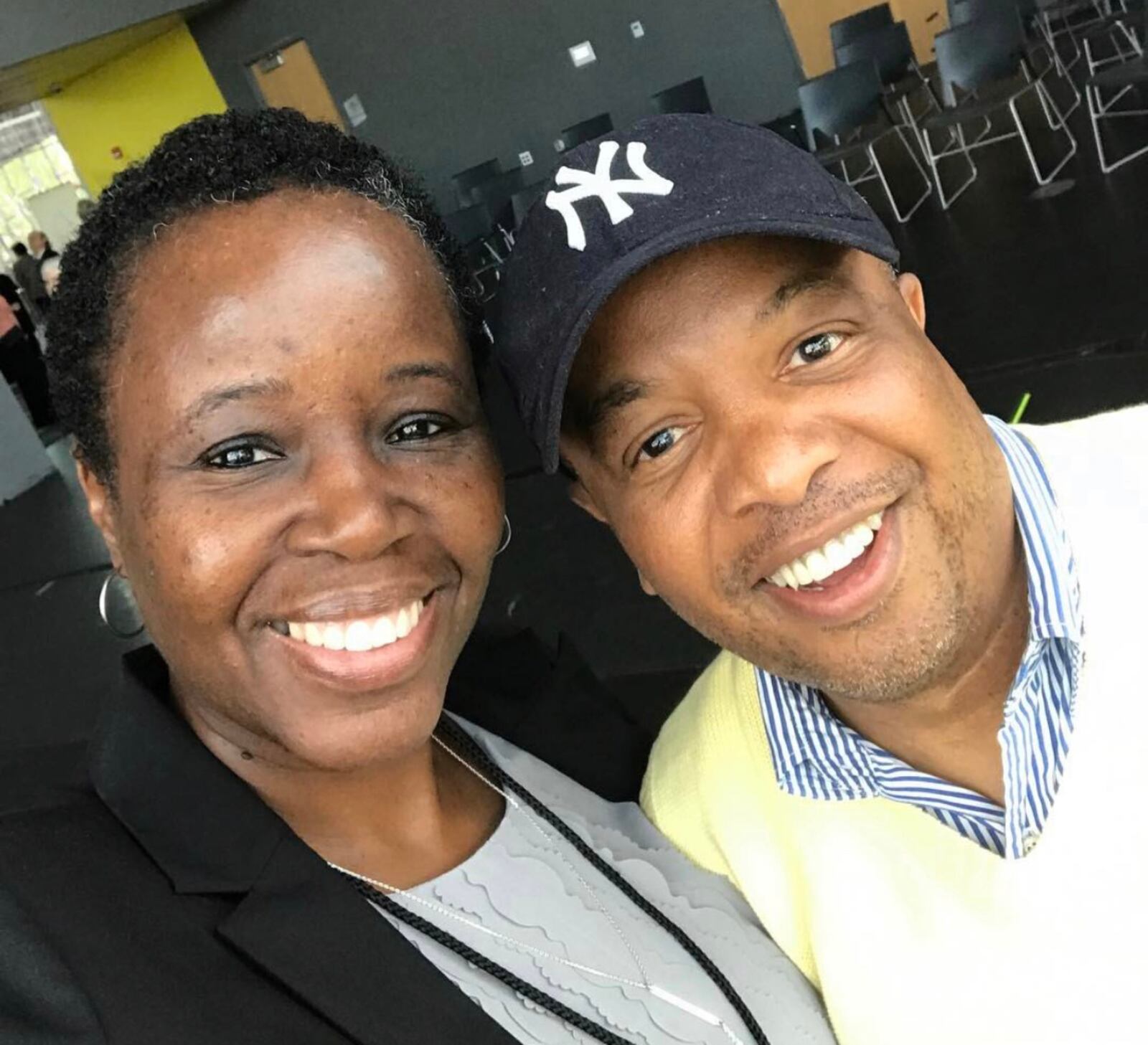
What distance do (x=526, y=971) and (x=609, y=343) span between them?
720mm

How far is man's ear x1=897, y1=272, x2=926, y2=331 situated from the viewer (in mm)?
1395

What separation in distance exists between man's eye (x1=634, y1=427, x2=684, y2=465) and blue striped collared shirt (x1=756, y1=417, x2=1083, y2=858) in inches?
14.0

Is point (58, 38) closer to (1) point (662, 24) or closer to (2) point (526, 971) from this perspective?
(1) point (662, 24)

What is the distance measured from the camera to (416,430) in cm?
120

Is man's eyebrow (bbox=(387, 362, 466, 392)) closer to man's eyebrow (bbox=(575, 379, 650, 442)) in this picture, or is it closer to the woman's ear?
man's eyebrow (bbox=(575, 379, 650, 442))

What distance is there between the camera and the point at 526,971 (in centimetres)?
124

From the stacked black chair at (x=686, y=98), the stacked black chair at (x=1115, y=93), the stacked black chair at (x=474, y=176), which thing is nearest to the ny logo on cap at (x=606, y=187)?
the stacked black chair at (x=1115, y=93)

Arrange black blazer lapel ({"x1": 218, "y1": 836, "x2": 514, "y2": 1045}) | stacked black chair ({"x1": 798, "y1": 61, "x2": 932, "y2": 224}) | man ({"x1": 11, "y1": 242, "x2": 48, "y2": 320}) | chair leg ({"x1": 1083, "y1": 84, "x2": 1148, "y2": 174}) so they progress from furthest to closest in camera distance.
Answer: man ({"x1": 11, "y1": 242, "x2": 48, "y2": 320}) → stacked black chair ({"x1": 798, "y1": 61, "x2": 932, "y2": 224}) → chair leg ({"x1": 1083, "y1": 84, "x2": 1148, "y2": 174}) → black blazer lapel ({"x1": 218, "y1": 836, "x2": 514, "y2": 1045})

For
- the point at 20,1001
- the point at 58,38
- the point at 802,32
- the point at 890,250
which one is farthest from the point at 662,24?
the point at 20,1001

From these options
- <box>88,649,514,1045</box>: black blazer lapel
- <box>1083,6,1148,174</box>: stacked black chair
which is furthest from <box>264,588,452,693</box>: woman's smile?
<box>1083,6,1148,174</box>: stacked black chair

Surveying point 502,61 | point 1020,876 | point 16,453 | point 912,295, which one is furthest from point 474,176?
point 1020,876

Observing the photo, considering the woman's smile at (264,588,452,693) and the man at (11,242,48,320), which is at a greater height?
the man at (11,242,48,320)

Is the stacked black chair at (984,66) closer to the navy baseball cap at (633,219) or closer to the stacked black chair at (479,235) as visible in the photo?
the stacked black chair at (479,235)

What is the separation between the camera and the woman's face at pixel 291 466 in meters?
1.09
